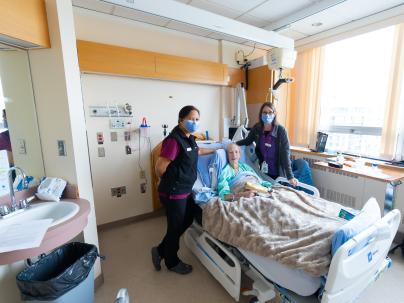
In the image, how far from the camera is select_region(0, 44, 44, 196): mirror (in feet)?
4.77

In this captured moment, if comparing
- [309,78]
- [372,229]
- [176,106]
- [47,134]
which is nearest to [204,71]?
[176,106]

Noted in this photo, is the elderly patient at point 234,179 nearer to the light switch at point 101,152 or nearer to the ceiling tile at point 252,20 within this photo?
the light switch at point 101,152

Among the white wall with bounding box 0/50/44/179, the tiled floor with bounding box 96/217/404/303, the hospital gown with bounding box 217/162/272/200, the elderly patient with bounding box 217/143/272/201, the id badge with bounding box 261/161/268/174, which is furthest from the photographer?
the id badge with bounding box 261/161/268/174

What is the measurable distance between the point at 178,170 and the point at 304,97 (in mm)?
2555

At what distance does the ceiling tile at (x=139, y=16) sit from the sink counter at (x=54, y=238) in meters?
2.13

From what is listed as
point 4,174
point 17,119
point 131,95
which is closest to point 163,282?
point 4,174

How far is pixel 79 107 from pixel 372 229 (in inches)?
→ 78.3

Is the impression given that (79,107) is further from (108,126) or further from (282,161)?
(282,161)

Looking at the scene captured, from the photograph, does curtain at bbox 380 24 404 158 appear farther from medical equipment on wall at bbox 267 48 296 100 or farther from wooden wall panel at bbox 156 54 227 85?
wooden wall panel at bbox 156 54 227 85

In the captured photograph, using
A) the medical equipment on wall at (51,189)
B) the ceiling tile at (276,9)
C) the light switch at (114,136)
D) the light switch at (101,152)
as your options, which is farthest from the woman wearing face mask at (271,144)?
the medical equipment on wall at (51,189)

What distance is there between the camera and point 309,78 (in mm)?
3213

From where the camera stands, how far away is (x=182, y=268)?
75.6 inches

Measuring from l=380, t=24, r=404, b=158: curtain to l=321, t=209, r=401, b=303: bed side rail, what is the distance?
60.5 inches

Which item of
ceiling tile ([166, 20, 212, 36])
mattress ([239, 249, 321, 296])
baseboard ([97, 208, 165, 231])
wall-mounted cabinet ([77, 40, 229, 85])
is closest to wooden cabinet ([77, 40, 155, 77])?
wall-mounted cabinet ([77, 40, 229, 85])
